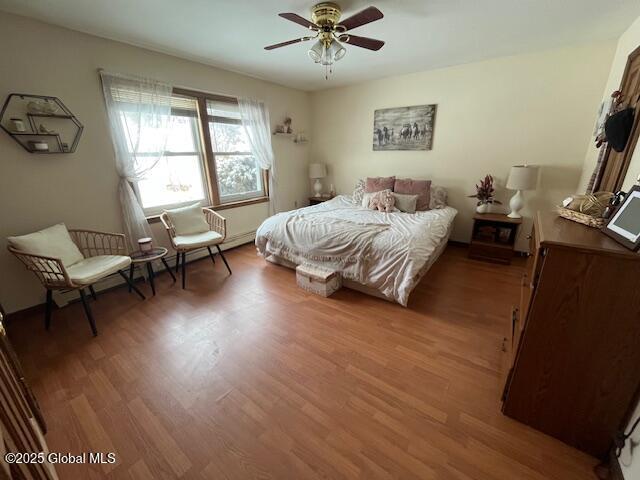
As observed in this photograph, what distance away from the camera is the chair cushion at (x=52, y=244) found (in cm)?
196

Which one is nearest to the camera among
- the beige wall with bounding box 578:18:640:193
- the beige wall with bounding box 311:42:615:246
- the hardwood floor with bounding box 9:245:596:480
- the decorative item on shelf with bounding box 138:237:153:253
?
the hardwood floor with bounding box 9:245:596:480

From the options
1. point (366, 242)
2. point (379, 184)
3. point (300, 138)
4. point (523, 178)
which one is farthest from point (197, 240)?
point (523, 178)

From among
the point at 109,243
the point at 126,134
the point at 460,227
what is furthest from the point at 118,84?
the point at 460,227

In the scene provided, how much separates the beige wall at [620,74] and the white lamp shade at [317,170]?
3.45m

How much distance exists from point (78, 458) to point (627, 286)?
2.54 metres

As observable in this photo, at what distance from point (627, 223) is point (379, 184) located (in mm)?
2854

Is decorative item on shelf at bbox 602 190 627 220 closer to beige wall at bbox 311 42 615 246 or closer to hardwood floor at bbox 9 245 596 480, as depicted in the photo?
hardwood floor at bbox 9 245 596 480

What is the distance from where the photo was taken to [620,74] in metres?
2.28

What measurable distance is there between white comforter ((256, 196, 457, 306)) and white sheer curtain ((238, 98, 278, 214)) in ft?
4.34

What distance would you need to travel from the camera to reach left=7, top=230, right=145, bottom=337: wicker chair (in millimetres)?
1917

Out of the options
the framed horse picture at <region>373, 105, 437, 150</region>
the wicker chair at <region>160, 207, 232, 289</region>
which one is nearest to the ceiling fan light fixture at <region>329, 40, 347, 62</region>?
the framed horse picture at <region>373, 105, 437, 150</region>

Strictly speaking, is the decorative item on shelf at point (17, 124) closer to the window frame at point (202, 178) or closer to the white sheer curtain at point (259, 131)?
the window frame at point (202, 178)

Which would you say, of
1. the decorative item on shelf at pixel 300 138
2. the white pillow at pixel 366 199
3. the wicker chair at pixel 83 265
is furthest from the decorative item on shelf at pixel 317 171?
the wicker chair at pixel 83 265

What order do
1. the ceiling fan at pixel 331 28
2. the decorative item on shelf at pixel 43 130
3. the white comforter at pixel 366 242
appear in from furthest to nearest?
the white comforter at pixel 366 242, the decorative item on shelf at pixel 43 130, the ceiling fan at pixel 331 28
